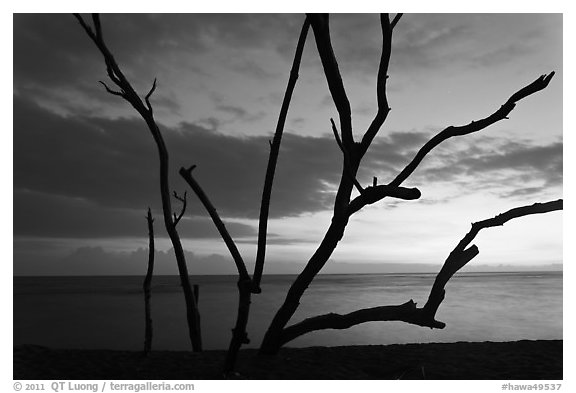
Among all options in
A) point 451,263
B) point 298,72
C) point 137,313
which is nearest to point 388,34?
point 298,72

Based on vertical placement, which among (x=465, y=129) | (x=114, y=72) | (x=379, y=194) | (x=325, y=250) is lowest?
(x=325, y=250)

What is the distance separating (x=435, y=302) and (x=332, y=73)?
2.41 meters

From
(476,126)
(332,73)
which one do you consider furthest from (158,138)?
(476,126)

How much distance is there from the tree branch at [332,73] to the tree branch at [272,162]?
0.53 feet

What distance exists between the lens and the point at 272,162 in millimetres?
4277

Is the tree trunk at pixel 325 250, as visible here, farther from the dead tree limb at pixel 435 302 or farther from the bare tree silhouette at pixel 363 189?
the dead tree limb at pixel 435 302

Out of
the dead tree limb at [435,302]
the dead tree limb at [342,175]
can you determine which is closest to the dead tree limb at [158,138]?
the dead tree limb at [342,175]

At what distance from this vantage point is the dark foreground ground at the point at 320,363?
4645mm

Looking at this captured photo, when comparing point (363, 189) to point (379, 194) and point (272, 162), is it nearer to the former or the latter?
point (379, 194)

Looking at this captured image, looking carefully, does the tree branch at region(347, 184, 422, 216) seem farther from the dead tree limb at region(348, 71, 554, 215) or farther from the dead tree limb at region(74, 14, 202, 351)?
the dead tree limb at region(74, 14, 202, 351)

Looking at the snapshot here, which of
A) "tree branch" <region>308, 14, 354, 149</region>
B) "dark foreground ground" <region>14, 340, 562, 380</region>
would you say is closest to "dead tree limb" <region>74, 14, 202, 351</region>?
"dark foreground ground" <region>14, 340, 562, 380</region>

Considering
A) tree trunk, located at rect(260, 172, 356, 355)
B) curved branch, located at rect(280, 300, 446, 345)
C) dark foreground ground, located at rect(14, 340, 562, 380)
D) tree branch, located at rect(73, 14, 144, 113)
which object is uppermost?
tree branch, located at rect(73, 14, 144, 113)

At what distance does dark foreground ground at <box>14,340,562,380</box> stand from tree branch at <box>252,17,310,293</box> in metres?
1.19

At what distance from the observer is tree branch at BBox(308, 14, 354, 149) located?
13.9ft
